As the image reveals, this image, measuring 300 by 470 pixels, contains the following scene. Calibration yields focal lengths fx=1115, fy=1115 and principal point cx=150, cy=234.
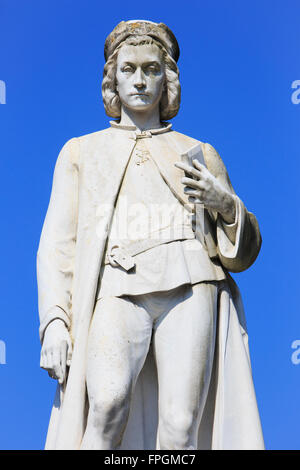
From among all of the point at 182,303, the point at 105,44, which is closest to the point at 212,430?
the point at 182,303

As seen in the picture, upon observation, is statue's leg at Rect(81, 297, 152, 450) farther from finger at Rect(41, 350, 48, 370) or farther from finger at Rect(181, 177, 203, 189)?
finger at Rect(181, 177, 203, 189)

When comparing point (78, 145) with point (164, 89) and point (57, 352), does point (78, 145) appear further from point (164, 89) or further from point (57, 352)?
point (57, 352)

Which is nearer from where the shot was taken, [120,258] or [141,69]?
[120,258]

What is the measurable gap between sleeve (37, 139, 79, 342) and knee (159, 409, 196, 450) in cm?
138

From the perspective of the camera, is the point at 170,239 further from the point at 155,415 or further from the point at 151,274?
the point at 155,415

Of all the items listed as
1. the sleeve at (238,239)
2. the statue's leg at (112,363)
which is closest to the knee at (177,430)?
the statue's leg at (112,363)

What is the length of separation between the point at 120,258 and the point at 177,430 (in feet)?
5.65

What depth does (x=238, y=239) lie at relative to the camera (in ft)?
35.3

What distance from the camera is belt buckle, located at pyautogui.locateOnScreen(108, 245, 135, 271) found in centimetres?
1038

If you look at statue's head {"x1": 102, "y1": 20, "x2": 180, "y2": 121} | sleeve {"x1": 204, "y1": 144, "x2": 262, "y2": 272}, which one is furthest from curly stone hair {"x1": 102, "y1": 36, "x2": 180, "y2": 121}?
sleeve {"x1": 204, "y1": 144, "x2": 262, "y2": 272}

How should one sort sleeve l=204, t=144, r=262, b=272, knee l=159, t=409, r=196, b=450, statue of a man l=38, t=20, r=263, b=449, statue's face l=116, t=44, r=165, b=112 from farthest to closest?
1. statue's face l=116, t=44, r=165, b=112
2. sleeve l=204, t=144, r=262, b=272
3. statue of a man l=38, t=20, r=263, b=449
4. knee l=159, t=409, r=196, b=450

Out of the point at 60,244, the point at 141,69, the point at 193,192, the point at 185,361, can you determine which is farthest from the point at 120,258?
the point at 141,69

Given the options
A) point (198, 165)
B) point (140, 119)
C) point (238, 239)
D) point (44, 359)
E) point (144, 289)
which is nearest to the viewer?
point (144, 289)

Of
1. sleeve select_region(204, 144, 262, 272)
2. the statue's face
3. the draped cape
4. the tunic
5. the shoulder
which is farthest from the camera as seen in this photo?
the statue's face
